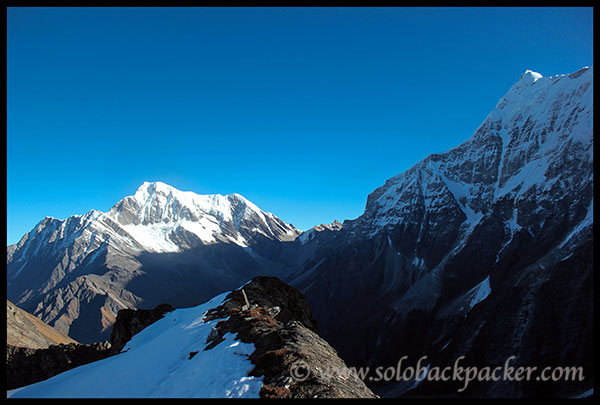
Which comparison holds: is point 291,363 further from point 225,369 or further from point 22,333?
point 22,333

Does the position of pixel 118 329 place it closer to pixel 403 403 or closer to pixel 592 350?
pixel 403 403

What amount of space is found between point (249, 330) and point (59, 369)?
58811 millimetres

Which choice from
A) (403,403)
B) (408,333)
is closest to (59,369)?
(403,403)

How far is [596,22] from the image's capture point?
1138 centimetres

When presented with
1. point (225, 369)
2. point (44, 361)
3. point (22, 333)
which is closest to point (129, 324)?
point (44, 361)

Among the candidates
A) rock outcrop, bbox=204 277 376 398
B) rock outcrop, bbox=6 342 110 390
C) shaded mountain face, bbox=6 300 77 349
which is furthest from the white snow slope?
shaded mountain face, bbox=6 300 77 349
